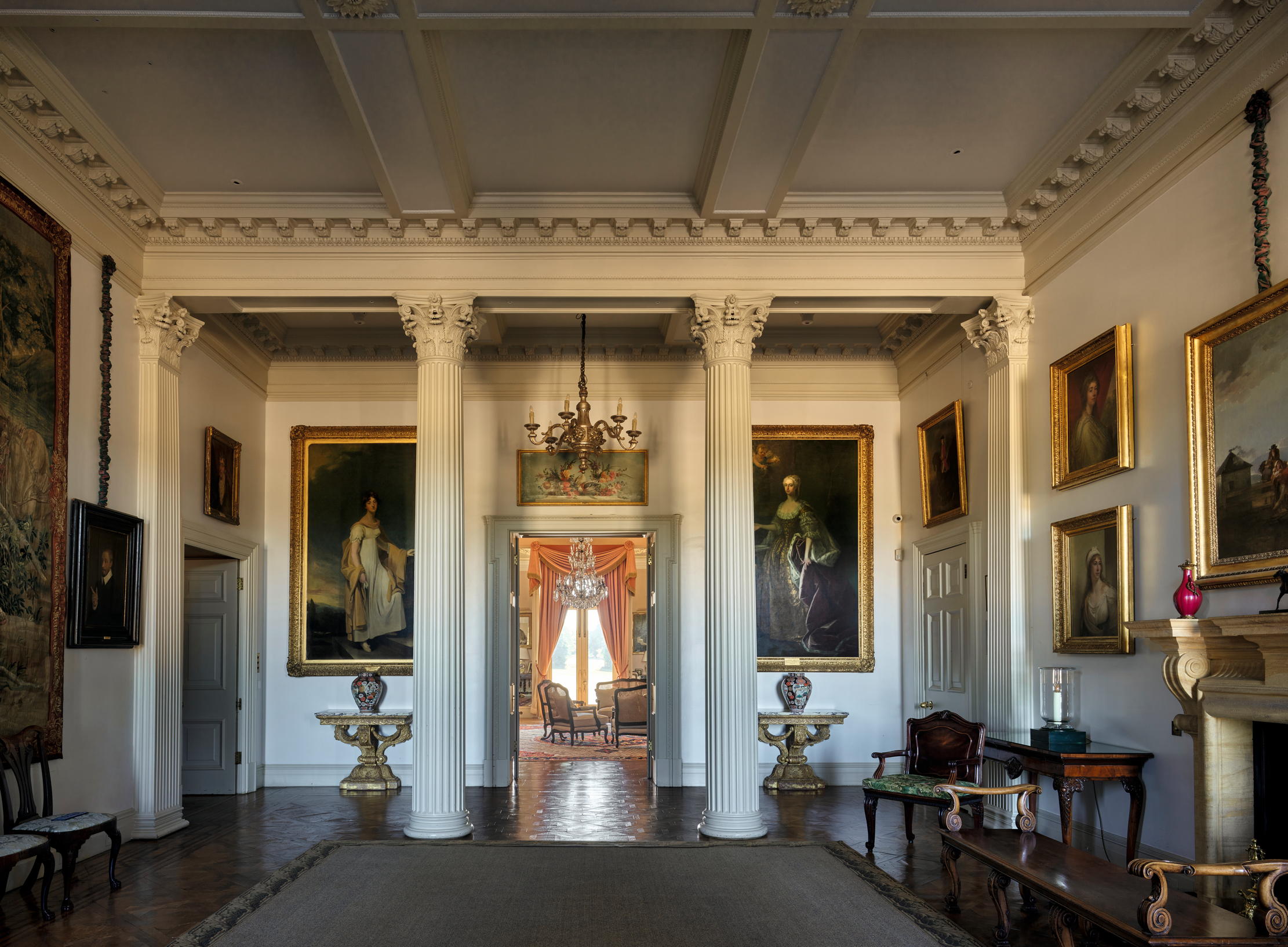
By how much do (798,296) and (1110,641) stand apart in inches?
137

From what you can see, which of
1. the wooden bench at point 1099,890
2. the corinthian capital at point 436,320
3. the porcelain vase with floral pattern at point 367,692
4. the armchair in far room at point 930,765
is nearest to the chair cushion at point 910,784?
the armchair in far room at point 930,765

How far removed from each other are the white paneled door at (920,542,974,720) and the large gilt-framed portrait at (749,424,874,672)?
71 cm

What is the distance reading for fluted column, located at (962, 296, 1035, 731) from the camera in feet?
26.0

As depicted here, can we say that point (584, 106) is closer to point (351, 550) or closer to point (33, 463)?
point (33, 463)

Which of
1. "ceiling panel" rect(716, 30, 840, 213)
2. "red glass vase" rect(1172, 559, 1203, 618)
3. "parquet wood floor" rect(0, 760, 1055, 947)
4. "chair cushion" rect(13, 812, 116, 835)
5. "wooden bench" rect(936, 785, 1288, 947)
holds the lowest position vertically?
"parquet wood floor" rect(0, 760, 1055, 947)

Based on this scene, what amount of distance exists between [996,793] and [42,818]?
5.31m

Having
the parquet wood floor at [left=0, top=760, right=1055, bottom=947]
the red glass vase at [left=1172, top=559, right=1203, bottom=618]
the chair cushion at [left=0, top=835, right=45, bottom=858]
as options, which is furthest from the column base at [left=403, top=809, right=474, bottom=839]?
the red glass vase at [left=1172, top=559, right=1203, bottom=618]

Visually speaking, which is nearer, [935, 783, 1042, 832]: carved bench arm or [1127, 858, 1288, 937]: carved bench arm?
[1127, 858, 1288, 937]: carved bench arm

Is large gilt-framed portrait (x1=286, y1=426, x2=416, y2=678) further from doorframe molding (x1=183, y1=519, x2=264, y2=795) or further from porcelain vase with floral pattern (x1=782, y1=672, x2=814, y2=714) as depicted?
porcelain vase with floral pattern (x1=782, y1=672, x2=814, y2=714)

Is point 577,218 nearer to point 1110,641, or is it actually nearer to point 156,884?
point 1110,641

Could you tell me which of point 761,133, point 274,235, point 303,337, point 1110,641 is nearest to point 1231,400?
point 1110,641

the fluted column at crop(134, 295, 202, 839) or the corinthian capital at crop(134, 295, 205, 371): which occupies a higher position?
the corinthian capital at crop(134, 295, 205, 371)

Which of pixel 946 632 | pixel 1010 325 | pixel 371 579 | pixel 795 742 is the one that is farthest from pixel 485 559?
pixel 1010 325

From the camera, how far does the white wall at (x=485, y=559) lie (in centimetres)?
1075
